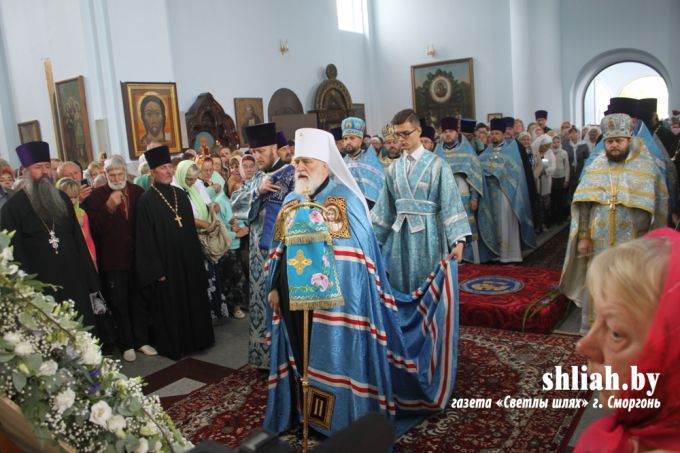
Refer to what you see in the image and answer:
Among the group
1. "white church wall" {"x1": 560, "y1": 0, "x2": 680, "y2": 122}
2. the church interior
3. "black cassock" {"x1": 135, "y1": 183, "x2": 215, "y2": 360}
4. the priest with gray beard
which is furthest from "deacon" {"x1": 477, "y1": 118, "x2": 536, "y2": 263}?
"white church wall" {"x1": 560, "y1": 0, "x2": 680, "y2": 122}

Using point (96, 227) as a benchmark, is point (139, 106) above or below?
above

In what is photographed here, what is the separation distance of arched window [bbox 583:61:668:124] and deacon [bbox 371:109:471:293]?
→ 21.9m

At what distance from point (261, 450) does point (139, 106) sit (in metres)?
11.3

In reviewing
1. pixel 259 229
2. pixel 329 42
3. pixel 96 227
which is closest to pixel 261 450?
pixel 259 229

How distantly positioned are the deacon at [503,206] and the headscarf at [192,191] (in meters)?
4.07

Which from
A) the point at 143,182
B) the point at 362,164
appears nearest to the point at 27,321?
the point at 143,182

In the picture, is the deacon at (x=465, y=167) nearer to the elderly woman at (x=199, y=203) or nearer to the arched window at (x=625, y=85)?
the elderly woman at (x=199, y=203)

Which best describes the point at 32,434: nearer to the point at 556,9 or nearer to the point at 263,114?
the point at 263,114

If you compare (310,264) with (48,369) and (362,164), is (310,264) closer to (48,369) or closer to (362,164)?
(48,369)

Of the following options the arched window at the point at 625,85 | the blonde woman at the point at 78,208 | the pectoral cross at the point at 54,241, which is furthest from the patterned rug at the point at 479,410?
the arched window at the point at 625,85

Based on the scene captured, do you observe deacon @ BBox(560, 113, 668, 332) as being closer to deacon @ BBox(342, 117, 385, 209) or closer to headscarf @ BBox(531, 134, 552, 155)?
deacon @ BBox(342, 117, 385, 209)

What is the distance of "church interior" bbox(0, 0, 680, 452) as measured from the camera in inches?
154

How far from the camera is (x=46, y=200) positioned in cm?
479

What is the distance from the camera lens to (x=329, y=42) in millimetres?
17297
